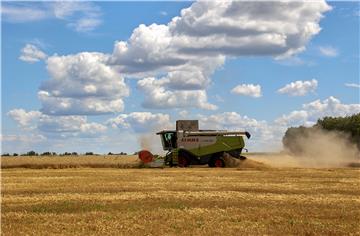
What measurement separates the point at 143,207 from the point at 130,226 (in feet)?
11.9

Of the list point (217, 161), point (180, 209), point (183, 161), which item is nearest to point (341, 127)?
point (217, 161)

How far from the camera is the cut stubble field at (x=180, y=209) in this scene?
44.7ft

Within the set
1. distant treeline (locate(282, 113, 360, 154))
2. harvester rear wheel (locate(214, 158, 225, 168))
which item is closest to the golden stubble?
harvester rear wheel (locate(214, 158, 225, 168))

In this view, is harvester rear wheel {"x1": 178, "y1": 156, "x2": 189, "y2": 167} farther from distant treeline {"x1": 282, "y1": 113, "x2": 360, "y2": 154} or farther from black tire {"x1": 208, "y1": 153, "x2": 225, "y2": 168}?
distant treeline {"x1": 282, "y1": 113, "x2": 360, "y2": 154}

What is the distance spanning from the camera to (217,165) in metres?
47.1

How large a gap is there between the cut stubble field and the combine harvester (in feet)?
69.0

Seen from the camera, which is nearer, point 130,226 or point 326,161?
point 130,226

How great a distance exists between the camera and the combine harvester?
47.2m

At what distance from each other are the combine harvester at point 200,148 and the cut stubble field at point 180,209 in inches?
827

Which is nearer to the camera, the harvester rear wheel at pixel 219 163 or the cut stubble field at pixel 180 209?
the cut stubble field at pixel 180 209

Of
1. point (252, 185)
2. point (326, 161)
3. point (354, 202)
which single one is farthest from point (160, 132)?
point (354, 202)

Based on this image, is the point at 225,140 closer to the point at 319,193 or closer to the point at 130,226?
the point at 319,193

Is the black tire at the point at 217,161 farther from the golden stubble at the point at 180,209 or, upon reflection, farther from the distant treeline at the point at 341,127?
the golden stubble at the point at 180,209

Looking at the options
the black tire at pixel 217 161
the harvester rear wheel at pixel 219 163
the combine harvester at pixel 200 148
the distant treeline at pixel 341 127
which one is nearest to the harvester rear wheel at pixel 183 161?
the combine harvester at pixel 200 148
